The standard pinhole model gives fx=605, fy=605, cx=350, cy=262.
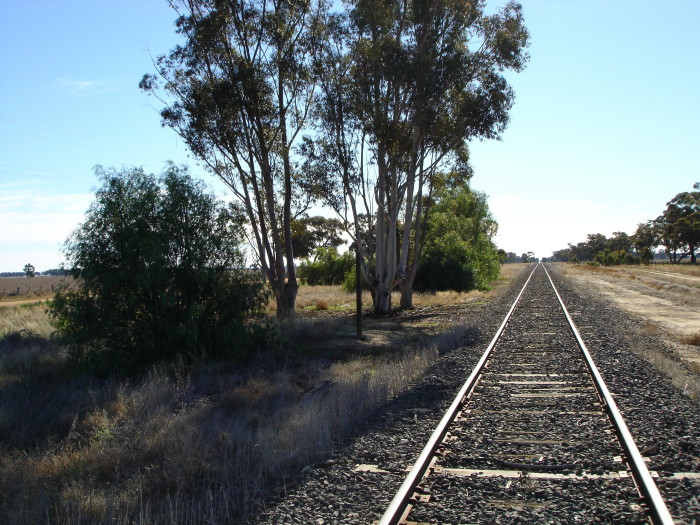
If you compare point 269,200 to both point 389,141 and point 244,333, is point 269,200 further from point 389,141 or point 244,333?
point 244,333

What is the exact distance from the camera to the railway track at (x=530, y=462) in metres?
4.64

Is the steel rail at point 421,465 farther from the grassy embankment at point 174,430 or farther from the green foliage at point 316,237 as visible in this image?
the green foliage at point 316,237

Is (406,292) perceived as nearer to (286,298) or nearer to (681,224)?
(286,298)

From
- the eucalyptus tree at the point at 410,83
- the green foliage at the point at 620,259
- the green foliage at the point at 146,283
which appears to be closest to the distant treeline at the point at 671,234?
the green foliage at the point at 620,259

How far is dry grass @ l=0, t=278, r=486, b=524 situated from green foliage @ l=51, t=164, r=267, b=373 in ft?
2.79

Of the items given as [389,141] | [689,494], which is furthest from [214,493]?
[389,141]

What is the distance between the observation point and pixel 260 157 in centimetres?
2152

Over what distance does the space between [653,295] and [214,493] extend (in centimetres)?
3336

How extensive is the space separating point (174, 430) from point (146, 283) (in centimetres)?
519

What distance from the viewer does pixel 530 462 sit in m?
5.79

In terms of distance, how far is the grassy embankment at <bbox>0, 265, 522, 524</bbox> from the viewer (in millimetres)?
5383

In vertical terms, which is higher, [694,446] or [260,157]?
[260,157]

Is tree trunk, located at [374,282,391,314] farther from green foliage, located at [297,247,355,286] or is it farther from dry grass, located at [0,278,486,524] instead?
green foliage, located at [297,247,355,286]

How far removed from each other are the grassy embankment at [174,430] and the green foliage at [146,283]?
827 millimetres
